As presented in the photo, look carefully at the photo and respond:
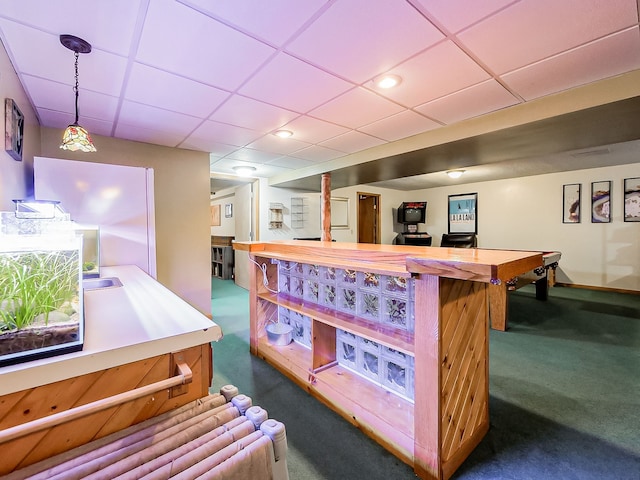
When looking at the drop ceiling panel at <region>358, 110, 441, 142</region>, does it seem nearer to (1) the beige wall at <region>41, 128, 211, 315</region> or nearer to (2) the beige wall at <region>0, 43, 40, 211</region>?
(1) the beige wall at <region>41, 128, 211, 315</region>

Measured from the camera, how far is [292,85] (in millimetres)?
2199

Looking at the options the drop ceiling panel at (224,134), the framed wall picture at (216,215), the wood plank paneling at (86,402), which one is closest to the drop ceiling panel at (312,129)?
the drop ceiling panel at (224,134)

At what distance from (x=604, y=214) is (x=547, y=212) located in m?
0.88

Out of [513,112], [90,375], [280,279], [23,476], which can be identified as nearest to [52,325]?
[90,375]

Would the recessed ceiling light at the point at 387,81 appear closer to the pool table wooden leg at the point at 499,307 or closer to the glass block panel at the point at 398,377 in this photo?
the glass block panel at the point at 398,377

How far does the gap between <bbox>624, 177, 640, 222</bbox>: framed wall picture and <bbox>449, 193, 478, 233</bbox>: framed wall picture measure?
8.48ft

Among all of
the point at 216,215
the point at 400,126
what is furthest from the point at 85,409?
the point at 216,215

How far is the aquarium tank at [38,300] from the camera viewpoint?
2.26 ft

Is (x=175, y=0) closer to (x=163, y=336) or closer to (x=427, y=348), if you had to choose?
(x=163, y=336)

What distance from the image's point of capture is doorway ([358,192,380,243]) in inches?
309

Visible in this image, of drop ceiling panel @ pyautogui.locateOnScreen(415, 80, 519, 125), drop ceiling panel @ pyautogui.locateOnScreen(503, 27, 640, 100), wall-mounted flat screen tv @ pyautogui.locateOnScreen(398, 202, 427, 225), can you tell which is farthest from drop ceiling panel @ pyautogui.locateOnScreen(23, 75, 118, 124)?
wall-mounted flat screen tv @ pyautogui.locateOnScreen(398, 202, 427, 225)

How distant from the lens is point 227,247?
722 cm

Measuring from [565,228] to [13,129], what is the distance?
812 cm

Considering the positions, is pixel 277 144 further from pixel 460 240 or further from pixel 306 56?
pixel 460 240
